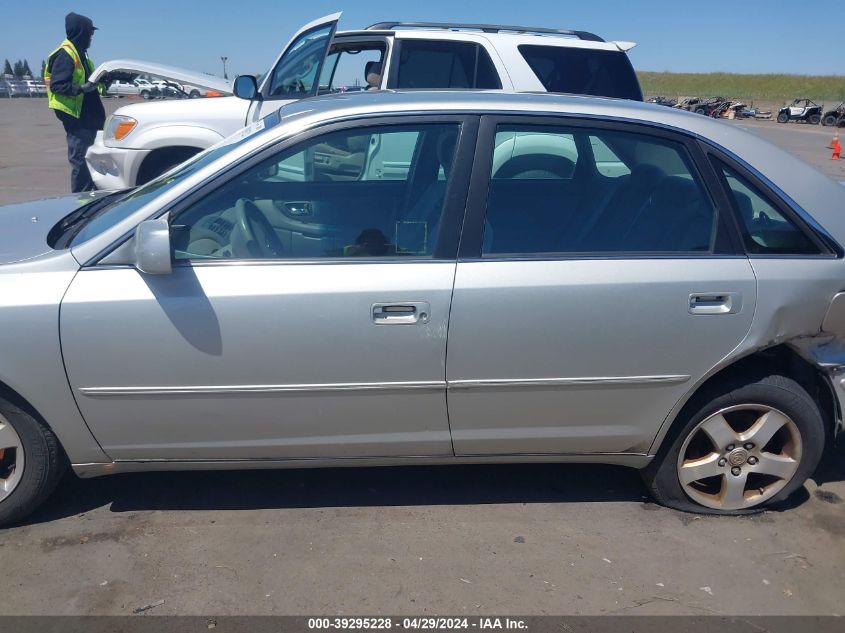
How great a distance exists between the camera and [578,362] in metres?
2.84

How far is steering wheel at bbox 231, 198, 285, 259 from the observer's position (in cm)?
282

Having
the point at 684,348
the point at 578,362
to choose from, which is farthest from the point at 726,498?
the point at 578,362

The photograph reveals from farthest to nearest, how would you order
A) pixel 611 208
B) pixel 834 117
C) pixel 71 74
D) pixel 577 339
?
pixel 834 117 → pixel 71 74 → pixel 611 208 → pixel 577 339

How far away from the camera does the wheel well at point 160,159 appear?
6625mm

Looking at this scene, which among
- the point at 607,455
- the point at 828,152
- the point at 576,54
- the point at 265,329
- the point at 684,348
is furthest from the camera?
the point at 828,152

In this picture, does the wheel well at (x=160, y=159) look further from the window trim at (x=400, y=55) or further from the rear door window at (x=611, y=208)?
the rear door window at (x=611, y=208)

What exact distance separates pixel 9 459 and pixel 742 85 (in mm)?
93995

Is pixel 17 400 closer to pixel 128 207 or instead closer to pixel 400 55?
pixel 128 207

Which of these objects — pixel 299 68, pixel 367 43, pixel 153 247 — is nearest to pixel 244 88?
pixel 299 68

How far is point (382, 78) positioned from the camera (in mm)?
6645

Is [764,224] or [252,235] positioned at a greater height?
[764,224]

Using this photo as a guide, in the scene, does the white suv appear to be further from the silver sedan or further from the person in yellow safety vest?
the silver sedan

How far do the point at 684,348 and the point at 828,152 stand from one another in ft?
71.7
